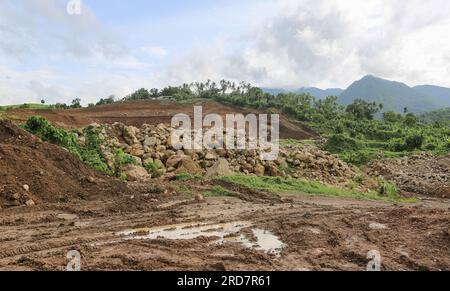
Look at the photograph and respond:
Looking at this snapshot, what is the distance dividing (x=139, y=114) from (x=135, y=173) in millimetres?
13485

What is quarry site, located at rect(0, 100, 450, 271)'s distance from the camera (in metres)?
6.48

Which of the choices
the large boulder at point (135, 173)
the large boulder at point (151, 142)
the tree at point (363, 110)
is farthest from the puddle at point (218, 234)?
the tree at point (363, 110)

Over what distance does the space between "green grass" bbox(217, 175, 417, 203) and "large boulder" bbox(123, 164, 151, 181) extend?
8.36ft

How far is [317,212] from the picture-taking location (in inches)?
413

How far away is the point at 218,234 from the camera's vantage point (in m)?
8.09

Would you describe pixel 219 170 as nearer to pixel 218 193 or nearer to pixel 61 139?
pixel 218 193

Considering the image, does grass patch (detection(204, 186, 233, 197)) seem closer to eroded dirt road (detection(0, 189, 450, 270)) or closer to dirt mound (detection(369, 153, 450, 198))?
eroded dirt road (detection(0, 189, 450, 270))

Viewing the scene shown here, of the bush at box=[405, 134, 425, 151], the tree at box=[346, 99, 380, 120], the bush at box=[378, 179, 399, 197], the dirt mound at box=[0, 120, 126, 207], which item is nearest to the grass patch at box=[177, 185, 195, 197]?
the dirt mound at box=[0, 120, 126, 207]

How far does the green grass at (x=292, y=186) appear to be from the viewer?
14562mm
